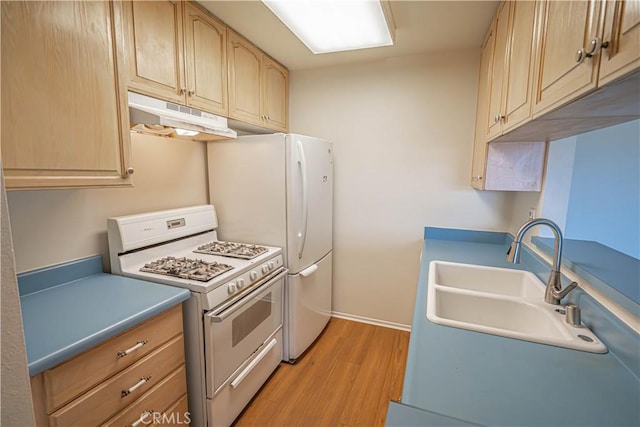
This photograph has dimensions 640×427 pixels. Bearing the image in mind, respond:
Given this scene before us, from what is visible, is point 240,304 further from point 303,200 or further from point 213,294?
point 303,200

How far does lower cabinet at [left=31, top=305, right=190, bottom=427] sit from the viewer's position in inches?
38.9

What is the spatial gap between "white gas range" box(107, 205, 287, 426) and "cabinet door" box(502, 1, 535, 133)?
4.94 ft

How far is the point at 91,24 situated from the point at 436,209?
2438mm

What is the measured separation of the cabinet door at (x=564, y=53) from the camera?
2.19 feet

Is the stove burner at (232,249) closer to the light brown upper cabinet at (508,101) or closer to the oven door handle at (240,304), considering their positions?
the oven door handle at (240,304)

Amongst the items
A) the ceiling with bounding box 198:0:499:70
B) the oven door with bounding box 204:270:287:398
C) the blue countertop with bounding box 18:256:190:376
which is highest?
the ceiling with bounding box 198:0:499:70

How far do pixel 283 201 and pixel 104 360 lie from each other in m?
1.30

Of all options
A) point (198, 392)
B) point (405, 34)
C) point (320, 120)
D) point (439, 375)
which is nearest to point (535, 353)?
point (439, 375)

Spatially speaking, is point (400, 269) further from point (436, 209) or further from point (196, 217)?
point (196, 217)

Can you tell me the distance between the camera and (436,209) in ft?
8.41

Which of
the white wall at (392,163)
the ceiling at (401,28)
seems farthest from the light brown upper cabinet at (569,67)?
the white wall at (392,163)

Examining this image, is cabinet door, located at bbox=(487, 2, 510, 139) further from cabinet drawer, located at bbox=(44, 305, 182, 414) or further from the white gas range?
cabinet drawer, located at bbox=(44, 305, 182, 414)

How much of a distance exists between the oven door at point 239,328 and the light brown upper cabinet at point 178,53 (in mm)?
1162

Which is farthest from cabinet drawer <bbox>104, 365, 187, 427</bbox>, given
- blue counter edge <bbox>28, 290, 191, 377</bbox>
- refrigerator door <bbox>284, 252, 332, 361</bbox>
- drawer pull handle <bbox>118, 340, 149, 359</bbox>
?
refrigerator door <bbox>284, 252, 332, 361</bbox>
